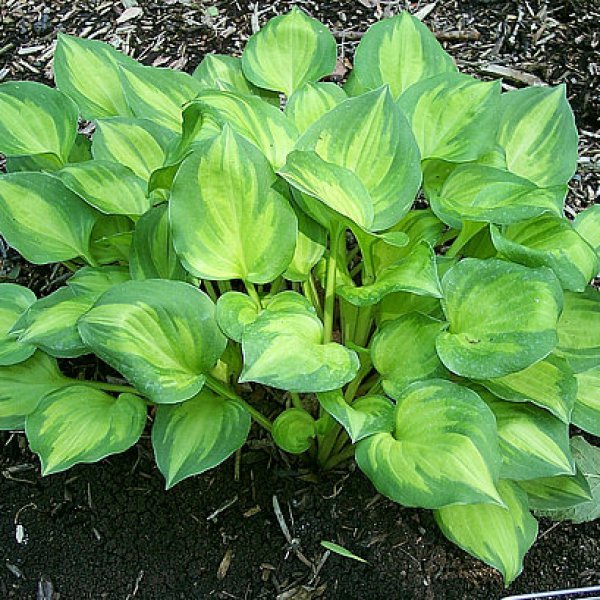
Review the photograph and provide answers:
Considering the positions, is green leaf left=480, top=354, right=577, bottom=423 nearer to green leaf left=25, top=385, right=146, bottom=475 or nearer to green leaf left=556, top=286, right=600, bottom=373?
green leaf left=556, top=286, right=600, bottom=373

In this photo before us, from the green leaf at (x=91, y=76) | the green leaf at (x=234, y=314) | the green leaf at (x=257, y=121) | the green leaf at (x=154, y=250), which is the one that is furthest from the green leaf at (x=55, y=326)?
the green leaf at (x=91, y=76)

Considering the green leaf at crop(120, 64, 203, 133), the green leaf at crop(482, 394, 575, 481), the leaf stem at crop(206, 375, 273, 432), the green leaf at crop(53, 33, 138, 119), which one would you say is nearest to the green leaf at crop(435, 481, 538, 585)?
the green leaf at crop(482, 394, 575, 481)

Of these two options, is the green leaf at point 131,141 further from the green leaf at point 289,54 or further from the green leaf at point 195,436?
the green leaf at point 195,436

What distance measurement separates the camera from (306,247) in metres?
1.32

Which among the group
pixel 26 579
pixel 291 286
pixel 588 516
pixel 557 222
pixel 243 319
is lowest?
pixel 26 579

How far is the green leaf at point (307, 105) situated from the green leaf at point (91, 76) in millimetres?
345

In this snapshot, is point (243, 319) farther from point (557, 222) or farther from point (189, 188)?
point (557, 222)

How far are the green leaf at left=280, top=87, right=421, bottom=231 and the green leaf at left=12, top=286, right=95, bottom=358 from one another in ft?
1.46

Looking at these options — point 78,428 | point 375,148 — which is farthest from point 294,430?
point 375,148

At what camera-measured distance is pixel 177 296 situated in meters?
1.15

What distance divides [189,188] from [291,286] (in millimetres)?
473

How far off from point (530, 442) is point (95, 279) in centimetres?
75

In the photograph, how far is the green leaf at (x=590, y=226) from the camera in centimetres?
135

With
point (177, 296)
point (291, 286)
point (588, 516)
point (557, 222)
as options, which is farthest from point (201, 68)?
point (588, 516)
